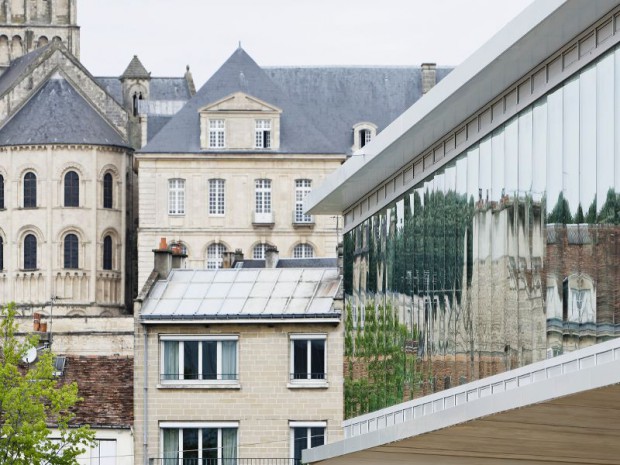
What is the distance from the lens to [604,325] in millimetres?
20672

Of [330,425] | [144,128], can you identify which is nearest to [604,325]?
[330,425]

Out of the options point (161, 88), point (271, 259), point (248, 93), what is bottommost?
point (271, 259)

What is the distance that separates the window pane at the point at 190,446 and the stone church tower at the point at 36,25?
8077cm

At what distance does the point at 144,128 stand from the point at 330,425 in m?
59.3

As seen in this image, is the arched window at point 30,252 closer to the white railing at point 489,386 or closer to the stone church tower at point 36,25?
the stone church tower at point 36,25

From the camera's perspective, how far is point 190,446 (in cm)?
4669

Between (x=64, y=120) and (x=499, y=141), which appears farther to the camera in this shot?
(x=64, y=120)

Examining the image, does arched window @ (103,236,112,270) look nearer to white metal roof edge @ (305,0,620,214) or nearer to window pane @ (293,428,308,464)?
window pane @ (293,428,308,464)

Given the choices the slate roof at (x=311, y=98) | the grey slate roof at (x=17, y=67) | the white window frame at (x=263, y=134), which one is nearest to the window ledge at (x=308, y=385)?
the slate roof at (x=311, y=98)

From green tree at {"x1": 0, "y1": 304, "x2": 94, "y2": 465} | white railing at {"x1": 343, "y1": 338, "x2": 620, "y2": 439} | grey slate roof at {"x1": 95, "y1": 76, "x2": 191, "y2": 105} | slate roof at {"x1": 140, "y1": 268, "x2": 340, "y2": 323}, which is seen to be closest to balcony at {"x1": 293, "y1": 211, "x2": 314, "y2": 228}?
grey slate roof at {"x1": 95, "y1": 76, "x2": 191, "y2": 105}

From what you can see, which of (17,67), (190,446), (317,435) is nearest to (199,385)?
(190,446)

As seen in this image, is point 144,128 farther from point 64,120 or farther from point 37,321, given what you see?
point 37,321

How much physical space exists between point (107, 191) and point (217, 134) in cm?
958

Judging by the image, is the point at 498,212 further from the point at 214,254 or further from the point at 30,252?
the point at 30,252
